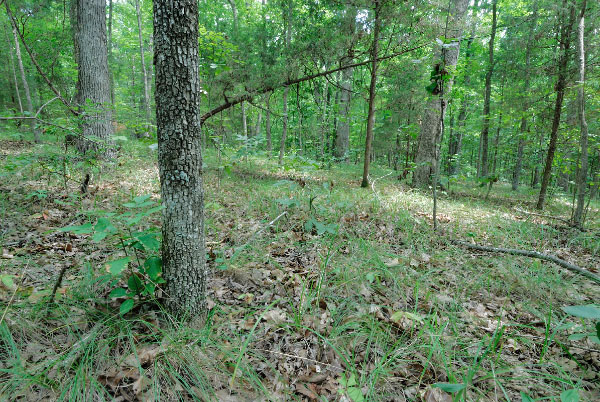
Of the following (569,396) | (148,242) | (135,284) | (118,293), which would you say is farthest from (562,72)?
(118,293)

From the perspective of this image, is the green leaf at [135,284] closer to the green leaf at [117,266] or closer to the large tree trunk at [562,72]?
the green leaf at [117,266]

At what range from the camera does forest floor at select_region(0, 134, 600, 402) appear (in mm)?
1536

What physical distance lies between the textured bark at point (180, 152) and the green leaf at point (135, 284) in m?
0.17

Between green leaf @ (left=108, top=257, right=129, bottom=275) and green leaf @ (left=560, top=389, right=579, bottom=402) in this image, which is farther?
green leaf @ (left=108, top=257, right=129, bottom=275)

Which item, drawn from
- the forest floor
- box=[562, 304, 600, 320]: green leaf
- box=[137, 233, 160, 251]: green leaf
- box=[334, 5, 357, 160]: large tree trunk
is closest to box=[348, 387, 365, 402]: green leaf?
the forest floor

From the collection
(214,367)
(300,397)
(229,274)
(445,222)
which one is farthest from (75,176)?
(445,222)

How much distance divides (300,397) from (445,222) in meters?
3.99

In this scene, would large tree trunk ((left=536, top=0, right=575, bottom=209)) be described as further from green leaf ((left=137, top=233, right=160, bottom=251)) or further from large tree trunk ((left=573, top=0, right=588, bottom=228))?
green leaf ((left=137, top=233, right=160, bottom=251))

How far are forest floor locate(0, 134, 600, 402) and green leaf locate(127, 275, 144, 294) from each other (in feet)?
0.62

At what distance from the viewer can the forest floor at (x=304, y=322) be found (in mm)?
1536

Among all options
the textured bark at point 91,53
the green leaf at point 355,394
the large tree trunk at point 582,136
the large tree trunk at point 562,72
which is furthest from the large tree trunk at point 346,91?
the green leaf at point 355,394

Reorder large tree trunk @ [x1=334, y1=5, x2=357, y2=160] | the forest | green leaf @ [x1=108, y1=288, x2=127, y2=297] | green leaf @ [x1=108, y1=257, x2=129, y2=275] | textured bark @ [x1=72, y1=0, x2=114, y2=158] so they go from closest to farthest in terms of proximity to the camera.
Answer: green leaf @ [x1=108, y1=257, x2=129, y2=275], the forest, green leaf @ [x1=108, y1=288, x2=127, y2=297], textured bark @ [x1=72, y1=0, x2=114, y2=158], large tree trunk @ [x1=334, y1=5, x2=357, y2=160]

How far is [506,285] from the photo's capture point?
283cm

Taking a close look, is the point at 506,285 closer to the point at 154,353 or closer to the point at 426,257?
the point at 426,257
